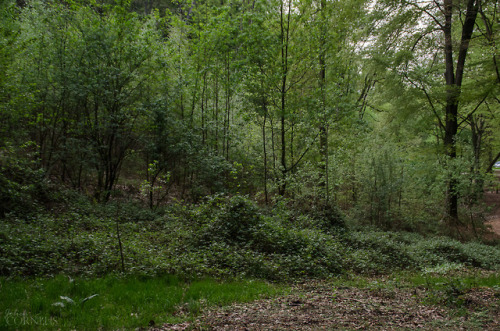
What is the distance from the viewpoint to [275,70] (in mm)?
13117

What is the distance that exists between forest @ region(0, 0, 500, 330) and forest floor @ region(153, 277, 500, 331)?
0.05 metres

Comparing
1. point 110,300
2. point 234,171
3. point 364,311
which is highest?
point 234,171

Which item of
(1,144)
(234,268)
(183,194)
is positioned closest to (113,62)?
(1,144)

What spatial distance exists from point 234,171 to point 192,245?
4.26 meters

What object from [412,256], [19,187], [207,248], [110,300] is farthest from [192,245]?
[412,256]

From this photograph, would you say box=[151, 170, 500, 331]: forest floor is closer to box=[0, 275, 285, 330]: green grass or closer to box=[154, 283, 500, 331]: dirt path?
box=[154, 283, 500, 331]: dirt path

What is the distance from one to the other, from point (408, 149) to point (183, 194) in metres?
13.1

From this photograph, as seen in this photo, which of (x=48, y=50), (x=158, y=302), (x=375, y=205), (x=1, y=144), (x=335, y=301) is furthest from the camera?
(x=375, y=205)

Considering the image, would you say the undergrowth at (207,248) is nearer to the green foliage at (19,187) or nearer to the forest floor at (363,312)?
the green foliage at (19,187)

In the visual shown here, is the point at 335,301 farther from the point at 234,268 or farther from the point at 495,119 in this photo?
the point at 495,119

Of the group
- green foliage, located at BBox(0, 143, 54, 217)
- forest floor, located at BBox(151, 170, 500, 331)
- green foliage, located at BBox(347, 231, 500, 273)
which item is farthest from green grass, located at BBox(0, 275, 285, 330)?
green foliage, located at BBox(0, 143, 54, 217)

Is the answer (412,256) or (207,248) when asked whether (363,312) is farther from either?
(412,256)

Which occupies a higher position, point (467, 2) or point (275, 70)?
point (467, 2)

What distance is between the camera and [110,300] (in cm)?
473
